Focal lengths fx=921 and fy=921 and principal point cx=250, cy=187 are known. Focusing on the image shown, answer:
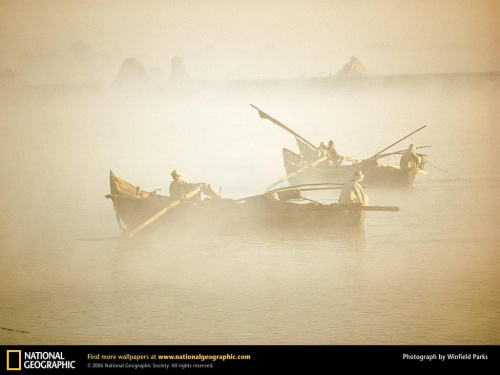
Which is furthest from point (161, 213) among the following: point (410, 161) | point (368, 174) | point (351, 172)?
point (410, 161)

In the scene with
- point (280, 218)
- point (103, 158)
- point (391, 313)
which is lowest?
point (391, 313)

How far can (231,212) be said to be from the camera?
943cm

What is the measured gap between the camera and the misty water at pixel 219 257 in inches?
270

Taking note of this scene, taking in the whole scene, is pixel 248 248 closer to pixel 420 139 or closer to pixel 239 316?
pixel 239 316

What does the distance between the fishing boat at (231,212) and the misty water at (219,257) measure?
24 cm

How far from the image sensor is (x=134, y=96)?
19.5 metres

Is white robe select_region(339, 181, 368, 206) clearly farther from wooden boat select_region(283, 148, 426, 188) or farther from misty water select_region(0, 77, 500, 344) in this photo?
wooden boat select_region(283, 148, 426, 188)

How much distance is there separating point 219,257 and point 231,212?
50 centimetres

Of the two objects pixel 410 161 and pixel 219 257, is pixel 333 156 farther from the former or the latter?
pixel 219 257

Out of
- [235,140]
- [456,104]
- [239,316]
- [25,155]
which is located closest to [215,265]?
[239,316]

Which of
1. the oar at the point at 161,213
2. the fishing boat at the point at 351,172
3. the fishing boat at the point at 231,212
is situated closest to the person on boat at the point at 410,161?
the fishing boat at the point at 351,172

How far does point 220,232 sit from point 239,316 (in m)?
2.77

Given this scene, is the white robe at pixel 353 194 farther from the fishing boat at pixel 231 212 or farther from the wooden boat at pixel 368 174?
the wooden boat at pixel 368 174

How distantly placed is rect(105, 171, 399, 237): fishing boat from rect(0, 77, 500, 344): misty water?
0.78 ft
